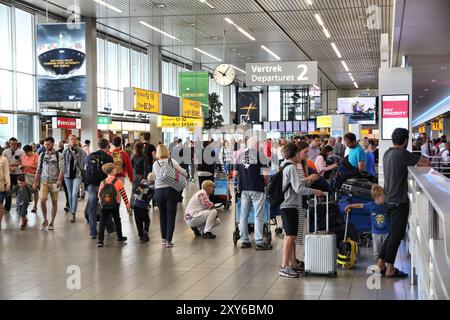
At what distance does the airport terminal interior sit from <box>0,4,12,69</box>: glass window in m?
0.05

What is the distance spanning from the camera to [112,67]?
28625 mm

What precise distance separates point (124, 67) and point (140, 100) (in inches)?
478

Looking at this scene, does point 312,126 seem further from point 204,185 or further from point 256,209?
point 256,209

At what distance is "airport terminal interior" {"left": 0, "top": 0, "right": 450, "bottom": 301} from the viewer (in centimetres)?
702

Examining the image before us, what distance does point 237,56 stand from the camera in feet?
109

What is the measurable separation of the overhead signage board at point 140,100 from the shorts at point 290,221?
10.9m

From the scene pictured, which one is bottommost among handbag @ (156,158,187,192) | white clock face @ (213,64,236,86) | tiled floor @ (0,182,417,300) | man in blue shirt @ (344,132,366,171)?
tiled floor @ (0,182,417,300)

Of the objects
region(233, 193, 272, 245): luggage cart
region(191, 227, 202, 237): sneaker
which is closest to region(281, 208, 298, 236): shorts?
region(233, 193, 272, 245): luggage cart

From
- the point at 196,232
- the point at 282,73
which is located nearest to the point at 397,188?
the point at 196,232

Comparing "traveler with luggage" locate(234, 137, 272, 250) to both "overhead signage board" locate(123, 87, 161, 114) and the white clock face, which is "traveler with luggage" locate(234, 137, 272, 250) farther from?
the white clock face

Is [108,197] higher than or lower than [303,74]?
lower

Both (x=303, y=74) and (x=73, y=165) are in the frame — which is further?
(x=303, y=74)

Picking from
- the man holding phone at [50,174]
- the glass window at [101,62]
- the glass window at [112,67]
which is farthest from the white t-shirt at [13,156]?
the glass window at [112,67]
